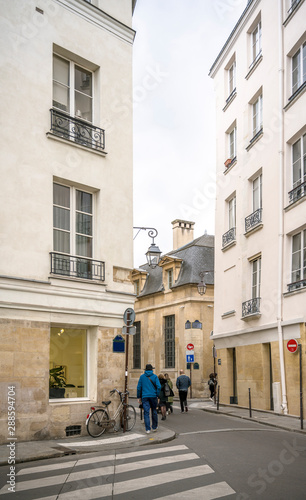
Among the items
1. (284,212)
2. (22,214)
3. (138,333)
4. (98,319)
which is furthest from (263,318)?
(138,333)

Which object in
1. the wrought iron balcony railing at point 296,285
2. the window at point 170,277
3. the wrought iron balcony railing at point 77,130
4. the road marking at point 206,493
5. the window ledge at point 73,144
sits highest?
the wrought iron balcony railing at point 77,130

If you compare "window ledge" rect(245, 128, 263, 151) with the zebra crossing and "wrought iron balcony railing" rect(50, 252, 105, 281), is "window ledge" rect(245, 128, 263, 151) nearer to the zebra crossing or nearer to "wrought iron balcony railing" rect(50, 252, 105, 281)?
"wrought iron balcony railing" rect(50, 252, 105, 281)

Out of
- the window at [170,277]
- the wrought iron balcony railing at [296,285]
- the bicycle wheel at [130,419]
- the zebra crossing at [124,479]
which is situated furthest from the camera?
the window at [170,277]

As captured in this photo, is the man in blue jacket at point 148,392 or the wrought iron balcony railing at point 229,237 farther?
the wrought iron balcony railing at point 229,237

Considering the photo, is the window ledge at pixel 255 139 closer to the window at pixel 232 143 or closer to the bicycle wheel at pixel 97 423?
the window at pixel 232 143

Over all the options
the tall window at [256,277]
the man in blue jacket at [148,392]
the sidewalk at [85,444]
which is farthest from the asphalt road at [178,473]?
the tall window at [256,277]

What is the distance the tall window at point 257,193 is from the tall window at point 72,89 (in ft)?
→ 31.0

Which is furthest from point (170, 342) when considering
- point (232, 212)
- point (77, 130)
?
point (77, 130)

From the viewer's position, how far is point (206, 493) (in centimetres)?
712

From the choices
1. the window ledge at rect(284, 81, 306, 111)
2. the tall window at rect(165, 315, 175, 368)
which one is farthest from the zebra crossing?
the tall window at rect(165, 315, 175, 368)

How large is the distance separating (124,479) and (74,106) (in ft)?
30.1

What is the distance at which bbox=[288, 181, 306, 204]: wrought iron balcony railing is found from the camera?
59.9 ft

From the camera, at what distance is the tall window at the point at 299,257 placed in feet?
59.7

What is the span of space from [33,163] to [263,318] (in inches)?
442
